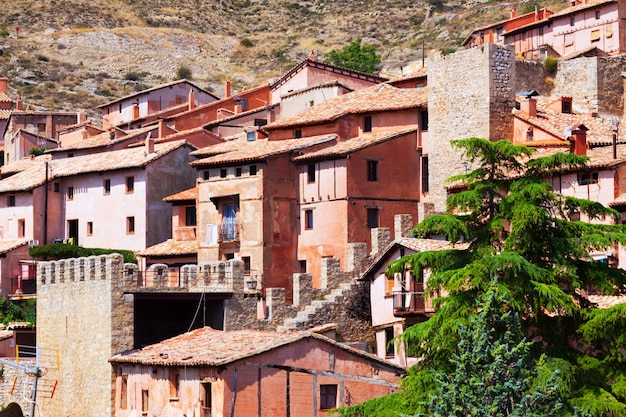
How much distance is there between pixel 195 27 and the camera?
157 metres

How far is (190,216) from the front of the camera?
65.3 meters

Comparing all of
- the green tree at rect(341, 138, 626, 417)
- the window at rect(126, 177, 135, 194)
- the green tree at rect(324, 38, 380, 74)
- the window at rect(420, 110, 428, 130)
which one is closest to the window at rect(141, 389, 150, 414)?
the green tree at rect(341, 138, 626, 417)

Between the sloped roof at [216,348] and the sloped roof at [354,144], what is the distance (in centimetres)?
1160

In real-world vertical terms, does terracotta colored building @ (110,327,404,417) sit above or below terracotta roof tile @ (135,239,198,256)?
below

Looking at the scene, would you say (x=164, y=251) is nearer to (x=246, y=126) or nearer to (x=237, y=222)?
(x=237, y=222)

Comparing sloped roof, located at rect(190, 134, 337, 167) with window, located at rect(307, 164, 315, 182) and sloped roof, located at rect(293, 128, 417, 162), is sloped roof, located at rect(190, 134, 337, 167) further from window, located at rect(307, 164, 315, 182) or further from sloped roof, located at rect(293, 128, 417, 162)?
window, located at rect(307, 164, 315, 182)

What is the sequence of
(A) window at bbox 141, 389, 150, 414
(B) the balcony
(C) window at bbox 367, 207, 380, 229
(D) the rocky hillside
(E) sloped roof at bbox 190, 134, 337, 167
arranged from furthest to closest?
(D) the rocky hillside, (E) sloped roof at bbox 190, 134, 337, 167, (C) window at bbox 367, 207, 380, 229, (B) the balcony, (A) window at bbox 141, 389, 150, 414

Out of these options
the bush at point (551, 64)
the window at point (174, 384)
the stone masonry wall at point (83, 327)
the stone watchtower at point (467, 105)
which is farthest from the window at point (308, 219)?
the window at point (174, 384)

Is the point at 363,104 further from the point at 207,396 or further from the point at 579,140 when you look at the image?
the point at 207,396

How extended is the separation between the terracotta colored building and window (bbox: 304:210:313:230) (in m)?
11.7

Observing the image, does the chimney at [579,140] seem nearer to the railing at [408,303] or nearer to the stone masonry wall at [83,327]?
the railing at [408,303]

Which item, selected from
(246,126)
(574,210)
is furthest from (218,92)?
(574,210)

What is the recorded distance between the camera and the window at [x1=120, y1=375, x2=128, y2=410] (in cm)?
4894

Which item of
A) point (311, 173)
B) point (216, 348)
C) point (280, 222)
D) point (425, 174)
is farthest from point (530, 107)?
point (216, 348)
